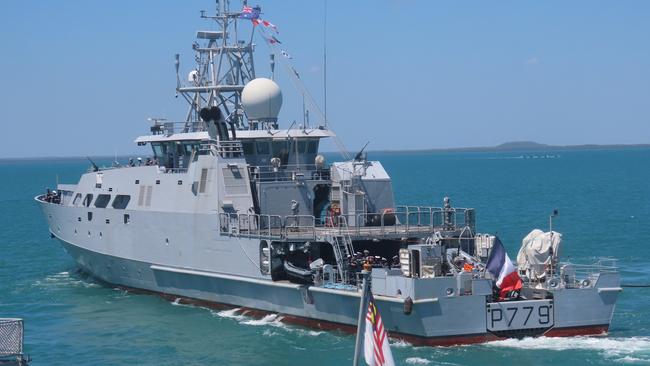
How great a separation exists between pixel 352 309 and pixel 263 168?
744 centimetres

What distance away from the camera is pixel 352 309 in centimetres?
2580

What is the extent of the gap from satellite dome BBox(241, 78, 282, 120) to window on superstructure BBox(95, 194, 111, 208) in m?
6.32

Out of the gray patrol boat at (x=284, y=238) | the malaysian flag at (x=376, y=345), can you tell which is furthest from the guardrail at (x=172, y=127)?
the malaysian flag at (x=376, y=345)

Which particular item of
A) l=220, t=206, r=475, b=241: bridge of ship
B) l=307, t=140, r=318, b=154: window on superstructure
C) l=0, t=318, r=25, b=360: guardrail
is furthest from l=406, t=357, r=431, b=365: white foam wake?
l=307, t=140, r=318, b=154: window on superstructure

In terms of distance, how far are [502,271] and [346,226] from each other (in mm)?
5390

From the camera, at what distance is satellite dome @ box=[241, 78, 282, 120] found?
32.3 m

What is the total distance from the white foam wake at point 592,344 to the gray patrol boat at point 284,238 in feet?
0.77

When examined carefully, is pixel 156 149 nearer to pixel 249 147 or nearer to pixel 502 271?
pixel 249 147

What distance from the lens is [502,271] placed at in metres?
24.8

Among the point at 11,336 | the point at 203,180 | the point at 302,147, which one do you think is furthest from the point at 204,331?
the point at 11,336

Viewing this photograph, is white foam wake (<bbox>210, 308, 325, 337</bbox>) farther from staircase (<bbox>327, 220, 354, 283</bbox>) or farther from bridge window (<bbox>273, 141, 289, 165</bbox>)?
bridge window (<bbox>273, 141, 289, 165</bbox>)

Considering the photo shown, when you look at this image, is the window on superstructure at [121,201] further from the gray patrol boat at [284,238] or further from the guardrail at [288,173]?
the guardrail at [288,173]

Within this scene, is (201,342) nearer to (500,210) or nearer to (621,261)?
(621,261)

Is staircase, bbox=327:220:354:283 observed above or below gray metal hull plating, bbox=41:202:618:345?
above
